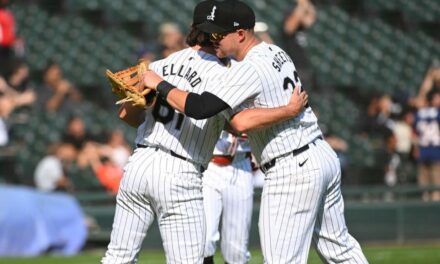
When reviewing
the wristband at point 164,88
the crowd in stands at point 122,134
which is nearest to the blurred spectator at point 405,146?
the crowd in stands at point 122,134

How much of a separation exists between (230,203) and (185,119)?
2369 millimetres

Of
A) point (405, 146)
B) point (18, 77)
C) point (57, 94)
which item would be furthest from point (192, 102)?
point (405, 146)

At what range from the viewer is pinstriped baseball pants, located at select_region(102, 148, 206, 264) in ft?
19.4

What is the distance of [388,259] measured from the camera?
11.2 meters

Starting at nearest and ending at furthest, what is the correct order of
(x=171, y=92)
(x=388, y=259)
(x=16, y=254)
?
(x=171, y=92), (x=388, y=259), (x=16, y=254)

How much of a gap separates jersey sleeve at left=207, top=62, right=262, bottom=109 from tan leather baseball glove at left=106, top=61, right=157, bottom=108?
39 cm

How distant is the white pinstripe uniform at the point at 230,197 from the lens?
816 centimetres

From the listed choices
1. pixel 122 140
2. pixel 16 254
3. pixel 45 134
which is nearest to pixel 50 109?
pixel 45 134

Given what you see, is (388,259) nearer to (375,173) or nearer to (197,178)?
(375,173)

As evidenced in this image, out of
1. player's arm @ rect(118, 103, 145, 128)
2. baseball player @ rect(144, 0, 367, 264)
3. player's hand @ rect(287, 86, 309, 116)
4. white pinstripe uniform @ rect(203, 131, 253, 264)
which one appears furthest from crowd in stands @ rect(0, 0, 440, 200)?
player's hand @ rect(287, 86, 309, 116)

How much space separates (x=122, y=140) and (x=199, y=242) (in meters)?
8.81

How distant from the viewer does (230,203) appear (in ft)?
27.1

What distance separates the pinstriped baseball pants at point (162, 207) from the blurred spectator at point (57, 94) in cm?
912

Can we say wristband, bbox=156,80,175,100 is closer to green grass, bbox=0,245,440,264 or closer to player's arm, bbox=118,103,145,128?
player's arm, bbox=118,103,145,128
